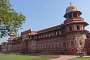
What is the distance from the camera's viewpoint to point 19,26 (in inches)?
801

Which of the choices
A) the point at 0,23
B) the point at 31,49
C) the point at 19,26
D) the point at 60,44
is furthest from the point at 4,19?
the point at 31,49

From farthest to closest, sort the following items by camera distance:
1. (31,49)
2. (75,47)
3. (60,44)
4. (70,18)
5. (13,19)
→ (31,49) → (60,44) → (70,18) → (75,47) → (13,19)

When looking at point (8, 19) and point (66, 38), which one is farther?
point (66, 38)

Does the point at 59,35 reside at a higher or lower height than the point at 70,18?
lower

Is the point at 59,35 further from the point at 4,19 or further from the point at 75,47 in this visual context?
the point at 4,19

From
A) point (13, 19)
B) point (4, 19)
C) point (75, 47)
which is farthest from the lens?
point (75, 47)

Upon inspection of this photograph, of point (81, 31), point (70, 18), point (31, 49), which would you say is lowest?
point (31, 49)

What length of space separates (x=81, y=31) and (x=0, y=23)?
97.9ft

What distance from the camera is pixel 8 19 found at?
750 inches

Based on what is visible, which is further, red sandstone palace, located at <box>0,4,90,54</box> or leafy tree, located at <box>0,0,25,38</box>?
red sandstone palace, located at <box>0,4,90,54</box>

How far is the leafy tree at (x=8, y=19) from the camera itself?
61.6ft

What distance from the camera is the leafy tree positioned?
18.8 metres

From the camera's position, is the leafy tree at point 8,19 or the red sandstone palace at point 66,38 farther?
the red sandstone palace at point 66,38

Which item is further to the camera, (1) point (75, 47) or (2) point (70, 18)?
(2) point (70, 18)
